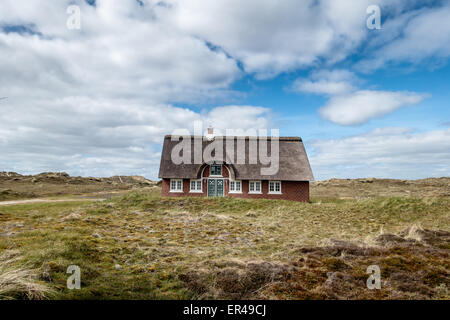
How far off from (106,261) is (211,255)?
3427 mm

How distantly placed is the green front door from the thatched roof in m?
1.67

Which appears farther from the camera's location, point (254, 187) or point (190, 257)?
point (254, 187)

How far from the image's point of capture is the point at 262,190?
31469 millimetres

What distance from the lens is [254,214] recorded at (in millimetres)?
21062

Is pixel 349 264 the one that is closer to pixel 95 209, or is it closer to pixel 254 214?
pixel 254 214

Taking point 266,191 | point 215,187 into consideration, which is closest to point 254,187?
point 266,191

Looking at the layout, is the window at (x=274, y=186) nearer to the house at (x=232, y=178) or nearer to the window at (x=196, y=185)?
the house at (x=232, y=178)

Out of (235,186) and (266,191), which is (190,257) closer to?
(235,186)

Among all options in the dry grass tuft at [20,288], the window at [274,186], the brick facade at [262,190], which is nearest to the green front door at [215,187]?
Answer: the brick facade at [262,190]

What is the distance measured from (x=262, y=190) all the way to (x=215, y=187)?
210 inches

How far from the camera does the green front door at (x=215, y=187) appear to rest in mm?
31453

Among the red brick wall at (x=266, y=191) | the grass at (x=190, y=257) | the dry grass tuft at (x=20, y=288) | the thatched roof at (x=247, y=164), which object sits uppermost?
the thatched roof at (x=247, y=164)

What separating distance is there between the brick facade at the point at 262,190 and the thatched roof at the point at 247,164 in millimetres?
723
